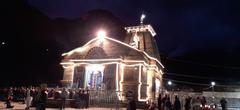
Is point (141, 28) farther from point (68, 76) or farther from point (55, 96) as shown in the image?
point (55, 96)

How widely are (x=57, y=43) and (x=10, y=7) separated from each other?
11414 mm

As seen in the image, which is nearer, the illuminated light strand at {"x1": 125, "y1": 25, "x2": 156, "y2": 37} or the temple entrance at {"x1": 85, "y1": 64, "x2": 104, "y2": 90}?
the temple entrance at {"x1": 85, "y1": 64, "x2": 104, "y2": 90}

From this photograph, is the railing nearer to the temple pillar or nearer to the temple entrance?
the temple entrance

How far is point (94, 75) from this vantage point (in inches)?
1331

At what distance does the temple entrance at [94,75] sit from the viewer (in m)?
33.4

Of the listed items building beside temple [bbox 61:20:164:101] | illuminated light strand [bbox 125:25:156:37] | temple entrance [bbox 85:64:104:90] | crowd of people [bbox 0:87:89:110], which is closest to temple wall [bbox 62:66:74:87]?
building beside temple [bbox 61:20:164:101]

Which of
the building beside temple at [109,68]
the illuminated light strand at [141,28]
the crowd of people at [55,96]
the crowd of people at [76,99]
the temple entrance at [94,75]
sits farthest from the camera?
the illuminated light strand at [141,28]

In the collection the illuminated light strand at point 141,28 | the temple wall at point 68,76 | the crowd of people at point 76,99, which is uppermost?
the illuminated light strand at point 141,28

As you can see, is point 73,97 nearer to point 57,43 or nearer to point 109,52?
point 109,52

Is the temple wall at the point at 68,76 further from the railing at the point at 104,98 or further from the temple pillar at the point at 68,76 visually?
the railing at the point at 104,98

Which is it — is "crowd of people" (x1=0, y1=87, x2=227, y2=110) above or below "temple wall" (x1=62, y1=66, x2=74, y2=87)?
below

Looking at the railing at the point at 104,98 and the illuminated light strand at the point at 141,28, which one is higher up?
the illuminated light strand at the point at 141,28

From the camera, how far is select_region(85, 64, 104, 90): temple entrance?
33438 millimetres

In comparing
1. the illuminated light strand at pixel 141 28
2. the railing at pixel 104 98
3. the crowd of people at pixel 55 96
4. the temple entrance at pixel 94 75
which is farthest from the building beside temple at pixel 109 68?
the illuminated light strand at pixel 141 28
